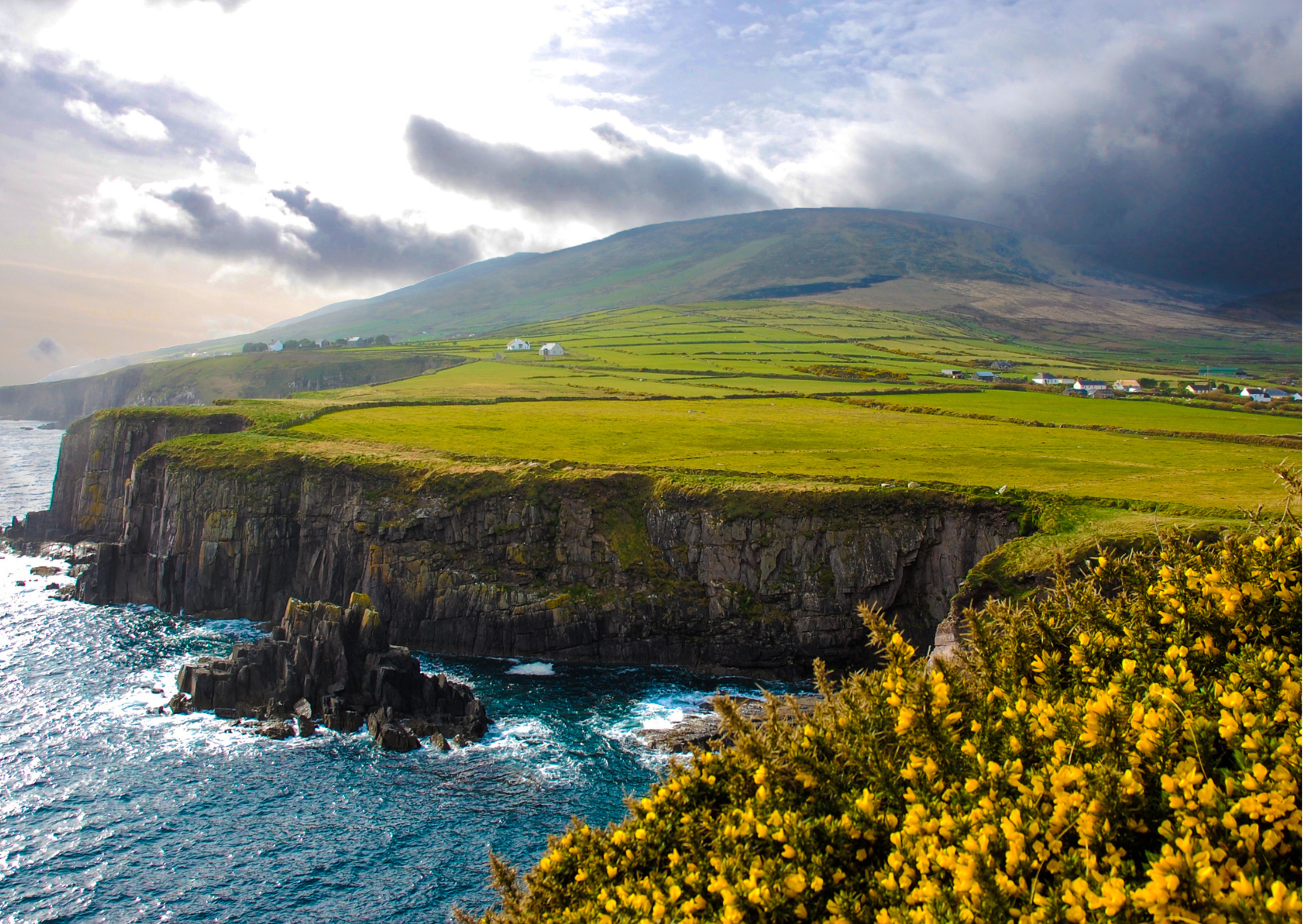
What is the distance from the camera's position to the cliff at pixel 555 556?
173 ft

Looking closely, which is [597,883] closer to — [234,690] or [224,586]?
[234,690]

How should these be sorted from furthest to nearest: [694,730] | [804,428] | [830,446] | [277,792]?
1. [804,428]
2. [830,446]
3. [694,730]
4. [277,792]

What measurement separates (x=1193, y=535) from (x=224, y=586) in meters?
66.9

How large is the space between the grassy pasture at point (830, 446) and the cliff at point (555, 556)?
4.61 m

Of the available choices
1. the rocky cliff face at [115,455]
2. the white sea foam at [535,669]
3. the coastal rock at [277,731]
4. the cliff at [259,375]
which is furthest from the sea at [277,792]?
the cliff at [259,375]

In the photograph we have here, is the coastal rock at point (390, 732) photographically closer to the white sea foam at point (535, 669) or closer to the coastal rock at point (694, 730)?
the white sea foam at point (535, 669)

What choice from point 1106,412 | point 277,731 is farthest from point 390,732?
point 1106,412

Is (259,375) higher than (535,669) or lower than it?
higher

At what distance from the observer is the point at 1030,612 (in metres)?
17.9

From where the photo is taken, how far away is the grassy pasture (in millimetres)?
55469

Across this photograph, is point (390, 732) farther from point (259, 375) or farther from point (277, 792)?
point (259, 375)

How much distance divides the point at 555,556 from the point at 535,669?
855 cm

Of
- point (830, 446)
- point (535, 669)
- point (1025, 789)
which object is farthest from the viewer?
point (830, 446)

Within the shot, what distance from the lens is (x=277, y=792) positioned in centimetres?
3750
